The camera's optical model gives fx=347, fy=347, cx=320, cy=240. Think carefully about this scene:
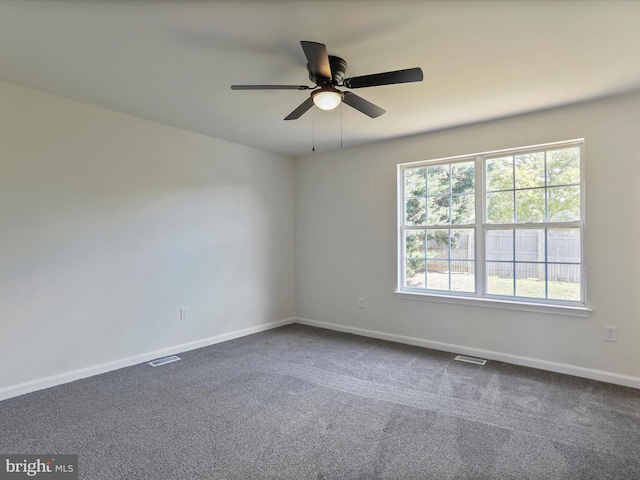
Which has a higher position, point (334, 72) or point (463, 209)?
point (334, 72)

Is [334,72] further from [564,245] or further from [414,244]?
[564,245]

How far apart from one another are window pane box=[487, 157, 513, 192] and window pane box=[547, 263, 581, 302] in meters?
0.91

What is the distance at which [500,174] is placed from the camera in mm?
3625

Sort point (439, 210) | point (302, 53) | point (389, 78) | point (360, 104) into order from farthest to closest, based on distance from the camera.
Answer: point (439, 210) → point (360, 104) → point (302, 53) → point (389, 78)

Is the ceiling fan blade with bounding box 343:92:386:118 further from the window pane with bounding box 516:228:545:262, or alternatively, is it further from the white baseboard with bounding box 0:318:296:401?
the white baseboard with bounding box 0:318:296:401

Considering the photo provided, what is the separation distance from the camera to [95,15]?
1.89 meters

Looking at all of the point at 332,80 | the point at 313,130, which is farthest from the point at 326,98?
the point at 313,130

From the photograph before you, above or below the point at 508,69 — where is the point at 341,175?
below

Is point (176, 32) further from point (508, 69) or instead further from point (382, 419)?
point (382, 419)

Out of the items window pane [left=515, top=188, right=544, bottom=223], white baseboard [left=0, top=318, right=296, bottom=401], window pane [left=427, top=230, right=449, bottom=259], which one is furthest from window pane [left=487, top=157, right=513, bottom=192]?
white baseboard [left=0, top=318, right=296, bottom=401]

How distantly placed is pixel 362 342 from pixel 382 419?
179 centimetres

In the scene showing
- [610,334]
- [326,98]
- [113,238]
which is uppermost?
[326,98]

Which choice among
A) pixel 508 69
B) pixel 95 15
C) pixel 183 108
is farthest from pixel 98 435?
pixel 508 69

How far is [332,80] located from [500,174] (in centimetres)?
224
